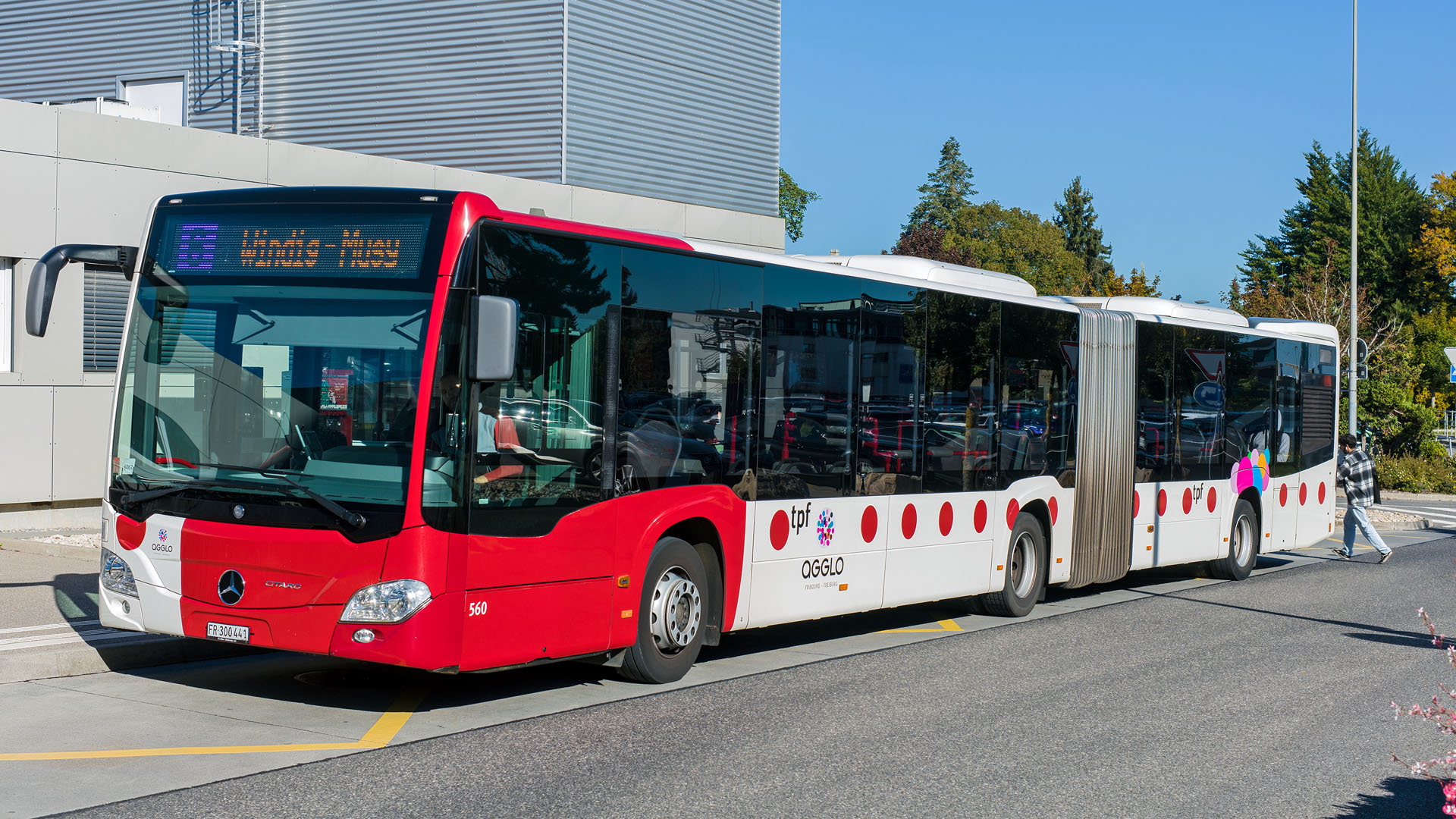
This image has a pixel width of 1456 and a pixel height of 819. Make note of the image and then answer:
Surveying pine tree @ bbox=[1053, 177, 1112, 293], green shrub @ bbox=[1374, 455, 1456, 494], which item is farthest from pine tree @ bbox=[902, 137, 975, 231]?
green shrub @ bbox=[1374, 455, 1456, 494]

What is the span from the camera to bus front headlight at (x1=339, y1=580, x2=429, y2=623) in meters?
7.57

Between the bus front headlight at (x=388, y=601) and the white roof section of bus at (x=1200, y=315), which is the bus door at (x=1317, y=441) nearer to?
the white roof section of bus at (x=1200, y=315)

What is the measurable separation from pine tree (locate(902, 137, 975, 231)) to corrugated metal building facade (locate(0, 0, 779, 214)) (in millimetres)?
77986

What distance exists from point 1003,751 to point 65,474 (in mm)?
13337

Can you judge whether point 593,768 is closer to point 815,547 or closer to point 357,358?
point 357,358

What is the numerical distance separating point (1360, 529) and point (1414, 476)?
16088mm

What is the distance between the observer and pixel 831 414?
10867 mm

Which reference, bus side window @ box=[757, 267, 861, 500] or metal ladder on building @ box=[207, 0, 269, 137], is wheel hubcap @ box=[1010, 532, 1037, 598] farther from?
metal ladder on building @ box=[207, 0, 269, 137]

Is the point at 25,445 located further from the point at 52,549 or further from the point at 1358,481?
the point at 1358,481

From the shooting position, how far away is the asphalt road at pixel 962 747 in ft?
21.4

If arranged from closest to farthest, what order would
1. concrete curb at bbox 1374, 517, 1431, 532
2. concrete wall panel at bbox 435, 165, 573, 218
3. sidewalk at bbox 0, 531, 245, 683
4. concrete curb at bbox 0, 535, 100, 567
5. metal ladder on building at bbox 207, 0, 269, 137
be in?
1. sidewalk at bbox 0, 531, 245, 683
2. concrete curb at bbox 0, 535, 100, 567
3. concrete wall panel at bbox 435, 165, 573, 218
4. concrete curb at bbox 1374, 517, 1431, 532
5. metal ladder on building at bbox 207, 0, 269, 137

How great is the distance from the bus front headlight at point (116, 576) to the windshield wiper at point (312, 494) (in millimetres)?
899

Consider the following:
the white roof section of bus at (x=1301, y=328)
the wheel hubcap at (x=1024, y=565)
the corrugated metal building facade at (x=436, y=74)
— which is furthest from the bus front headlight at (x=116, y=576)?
the corrugated metal building facade at (x=436, y=74)

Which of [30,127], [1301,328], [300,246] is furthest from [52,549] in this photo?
[1301,328]
